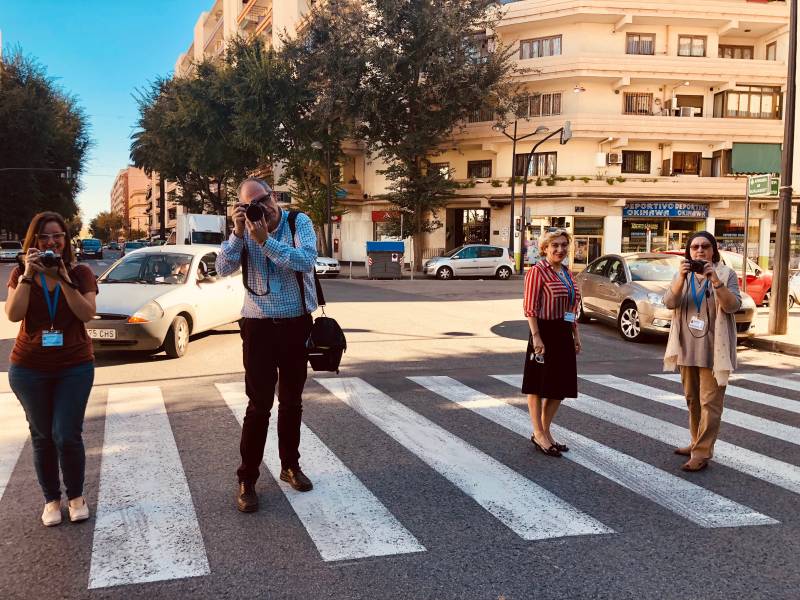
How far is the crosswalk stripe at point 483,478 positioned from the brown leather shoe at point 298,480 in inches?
36.9

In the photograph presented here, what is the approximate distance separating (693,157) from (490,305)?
78.2ft

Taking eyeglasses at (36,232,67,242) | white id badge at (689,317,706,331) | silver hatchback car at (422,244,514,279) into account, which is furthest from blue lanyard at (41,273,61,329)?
silver hatchback car at (422,244,514,279)

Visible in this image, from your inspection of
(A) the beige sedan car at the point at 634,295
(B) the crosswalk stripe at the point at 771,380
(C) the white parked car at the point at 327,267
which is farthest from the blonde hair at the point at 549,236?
(C) the white parked car at the point at 327,267

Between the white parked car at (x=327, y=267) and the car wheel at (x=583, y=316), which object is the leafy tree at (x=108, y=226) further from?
the car wheel at (x=583, y=316)

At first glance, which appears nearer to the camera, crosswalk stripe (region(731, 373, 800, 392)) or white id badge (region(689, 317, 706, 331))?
white id badge (region(689, 317, 706, 331))

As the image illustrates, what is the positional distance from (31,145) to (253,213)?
4444cm

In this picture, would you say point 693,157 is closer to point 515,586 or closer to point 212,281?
point 212,281

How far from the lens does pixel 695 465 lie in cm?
482

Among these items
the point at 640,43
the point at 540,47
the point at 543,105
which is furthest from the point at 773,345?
the point at 640,43

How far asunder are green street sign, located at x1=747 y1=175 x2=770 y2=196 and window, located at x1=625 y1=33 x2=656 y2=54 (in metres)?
26.4

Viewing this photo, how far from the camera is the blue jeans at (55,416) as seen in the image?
365 centimetres

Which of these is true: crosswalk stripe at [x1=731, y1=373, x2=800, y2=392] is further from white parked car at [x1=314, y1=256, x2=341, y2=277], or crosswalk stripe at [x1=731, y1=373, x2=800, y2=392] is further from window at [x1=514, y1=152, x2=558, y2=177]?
window at [x1=514, y1=152, x2=558, y2=177]

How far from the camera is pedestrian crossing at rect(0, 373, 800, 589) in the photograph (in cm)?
353

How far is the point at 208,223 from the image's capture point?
115ft
